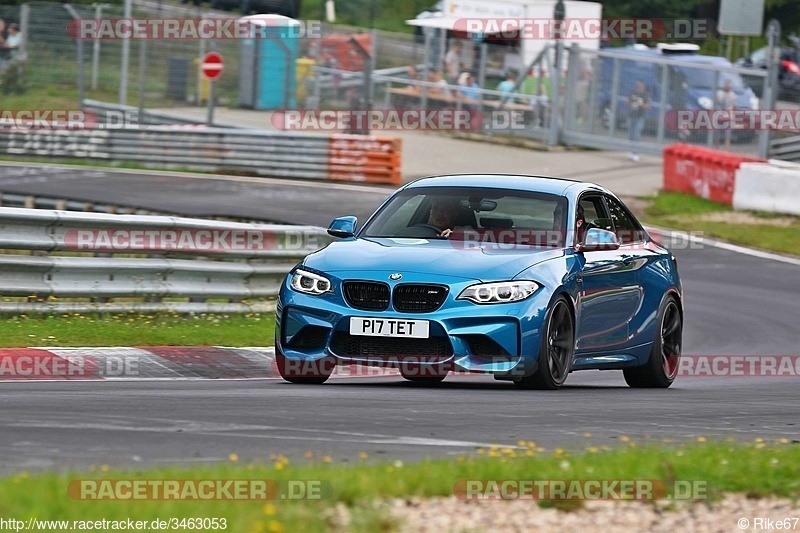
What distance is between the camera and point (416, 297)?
898 cm

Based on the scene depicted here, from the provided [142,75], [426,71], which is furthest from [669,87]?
[142,75]

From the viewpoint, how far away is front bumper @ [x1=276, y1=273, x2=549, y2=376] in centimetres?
888

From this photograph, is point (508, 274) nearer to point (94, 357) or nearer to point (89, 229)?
point (94, 357)

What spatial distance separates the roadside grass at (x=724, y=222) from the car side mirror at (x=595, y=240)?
12.7 m

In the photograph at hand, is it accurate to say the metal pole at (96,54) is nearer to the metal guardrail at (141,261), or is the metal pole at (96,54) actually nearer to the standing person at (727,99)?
the standing person at (727,99)

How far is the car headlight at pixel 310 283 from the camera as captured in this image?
9.19m

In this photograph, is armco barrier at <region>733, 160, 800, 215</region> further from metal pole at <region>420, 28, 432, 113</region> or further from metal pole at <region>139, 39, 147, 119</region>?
metal pole at <region>139, 39, 147, 119</region>

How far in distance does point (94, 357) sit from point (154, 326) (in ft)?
5.70

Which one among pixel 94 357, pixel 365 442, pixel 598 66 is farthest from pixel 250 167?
pixel 365 442

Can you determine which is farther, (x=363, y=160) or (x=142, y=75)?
(x=142, y=75)

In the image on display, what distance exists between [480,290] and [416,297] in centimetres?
39

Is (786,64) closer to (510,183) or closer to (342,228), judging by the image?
(510,183)

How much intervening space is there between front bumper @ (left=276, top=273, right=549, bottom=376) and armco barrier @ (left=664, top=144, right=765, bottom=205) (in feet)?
59.2

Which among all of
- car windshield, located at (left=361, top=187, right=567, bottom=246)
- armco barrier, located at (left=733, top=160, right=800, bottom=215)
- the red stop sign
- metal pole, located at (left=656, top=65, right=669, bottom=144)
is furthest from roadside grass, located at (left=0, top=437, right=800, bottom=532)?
the red stop sign
